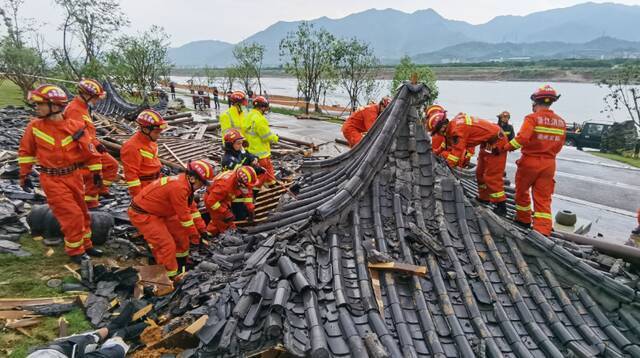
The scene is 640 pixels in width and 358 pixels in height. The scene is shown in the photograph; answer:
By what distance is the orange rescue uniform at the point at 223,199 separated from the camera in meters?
7.62

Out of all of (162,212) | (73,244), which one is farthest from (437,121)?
(73,244)

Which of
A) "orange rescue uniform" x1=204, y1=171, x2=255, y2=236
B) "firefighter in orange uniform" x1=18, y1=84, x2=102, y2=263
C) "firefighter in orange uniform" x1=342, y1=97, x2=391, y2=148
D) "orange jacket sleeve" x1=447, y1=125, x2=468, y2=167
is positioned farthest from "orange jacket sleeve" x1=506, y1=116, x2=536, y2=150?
"firefighter in orange uniform" x1=18, y1=84, x2=102, y2=263

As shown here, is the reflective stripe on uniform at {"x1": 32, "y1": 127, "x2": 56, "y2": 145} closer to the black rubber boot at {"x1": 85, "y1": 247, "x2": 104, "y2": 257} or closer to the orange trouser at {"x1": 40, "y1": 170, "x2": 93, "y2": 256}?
the orange trouser at {"x1": 40, "y1": 170, "x2": 93, "y2": 256}

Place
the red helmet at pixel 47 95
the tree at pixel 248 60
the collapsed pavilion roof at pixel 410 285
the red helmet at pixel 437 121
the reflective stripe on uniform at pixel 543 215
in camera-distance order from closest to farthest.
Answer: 1. the collapsed pavilion roof at pixel 410 285
2. the red helmet at pixel 47 95
3. the reflective stripe on uniform at pixel 543 215
4. the red helmet at pixel 437 121
5. the tree at pixel 248 60

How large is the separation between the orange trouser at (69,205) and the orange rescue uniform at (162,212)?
3.21ft

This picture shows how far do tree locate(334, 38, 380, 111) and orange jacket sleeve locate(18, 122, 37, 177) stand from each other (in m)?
31.8

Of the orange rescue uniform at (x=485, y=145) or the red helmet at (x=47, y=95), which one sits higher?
the red helmet at (x=47, y=95)

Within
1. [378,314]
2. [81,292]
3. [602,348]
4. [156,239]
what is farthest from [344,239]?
[81,292]

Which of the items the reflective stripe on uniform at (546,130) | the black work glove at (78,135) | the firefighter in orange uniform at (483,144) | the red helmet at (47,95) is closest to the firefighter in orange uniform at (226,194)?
the black work glove at (78,135)

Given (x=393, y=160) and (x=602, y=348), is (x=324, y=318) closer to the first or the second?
(x=393, y=160)

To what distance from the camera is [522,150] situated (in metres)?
7.38

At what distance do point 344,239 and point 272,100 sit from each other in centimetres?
4271

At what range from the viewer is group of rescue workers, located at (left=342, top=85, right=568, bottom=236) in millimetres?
7016

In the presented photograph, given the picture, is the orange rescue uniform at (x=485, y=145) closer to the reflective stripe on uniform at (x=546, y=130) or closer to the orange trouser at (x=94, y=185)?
the reflective stripe on uniform at (x=546, y=130)
